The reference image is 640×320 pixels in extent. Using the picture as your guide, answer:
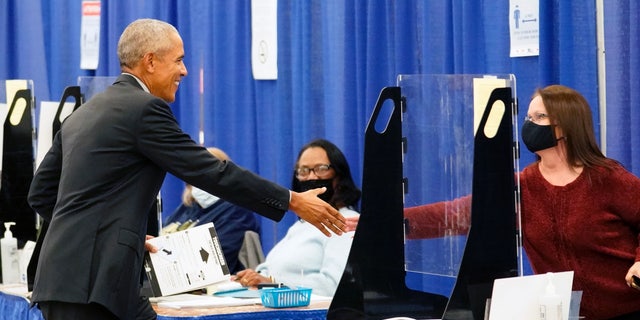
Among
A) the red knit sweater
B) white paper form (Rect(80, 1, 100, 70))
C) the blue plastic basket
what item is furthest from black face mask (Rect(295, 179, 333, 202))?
white paper form (Rect(80, 1, 100, 70))

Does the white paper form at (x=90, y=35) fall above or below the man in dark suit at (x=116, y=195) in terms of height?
above

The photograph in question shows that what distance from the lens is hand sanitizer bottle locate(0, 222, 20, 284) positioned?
4.79 meters

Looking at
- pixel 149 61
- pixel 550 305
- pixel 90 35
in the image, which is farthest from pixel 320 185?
pixel 90 35

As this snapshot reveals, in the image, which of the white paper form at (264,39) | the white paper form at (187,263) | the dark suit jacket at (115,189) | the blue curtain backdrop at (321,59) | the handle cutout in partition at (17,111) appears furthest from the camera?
the white paper form at (264,39)

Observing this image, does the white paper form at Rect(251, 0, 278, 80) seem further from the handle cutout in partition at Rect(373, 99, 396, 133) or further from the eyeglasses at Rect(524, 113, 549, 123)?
the eyeglasses at Rect(524, 113, 549, 123)

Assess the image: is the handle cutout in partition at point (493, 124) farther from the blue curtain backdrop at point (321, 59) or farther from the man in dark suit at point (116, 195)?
the blue curtain backdrop at point (321, 59)

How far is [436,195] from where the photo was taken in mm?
3314

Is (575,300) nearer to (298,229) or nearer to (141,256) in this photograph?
(141,256)

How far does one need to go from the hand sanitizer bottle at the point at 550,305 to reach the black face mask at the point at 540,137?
0.57 meters

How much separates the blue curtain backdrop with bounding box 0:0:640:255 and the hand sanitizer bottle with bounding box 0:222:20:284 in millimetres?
1537

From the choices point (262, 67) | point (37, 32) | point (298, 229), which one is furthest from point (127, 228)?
point (37, 32)

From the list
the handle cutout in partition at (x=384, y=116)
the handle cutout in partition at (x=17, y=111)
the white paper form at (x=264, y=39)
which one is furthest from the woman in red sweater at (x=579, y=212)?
the white paper form at (x=264, y=39)

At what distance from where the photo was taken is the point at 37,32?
7.65 meters

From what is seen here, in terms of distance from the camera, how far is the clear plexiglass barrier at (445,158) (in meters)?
3.18
